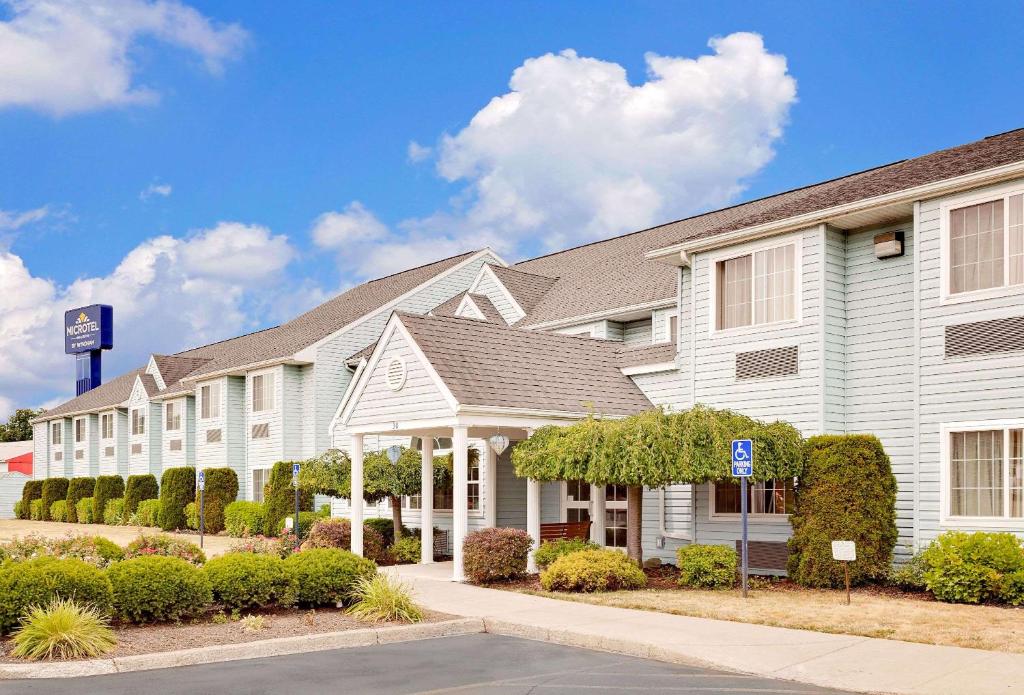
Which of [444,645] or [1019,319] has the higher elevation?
[1019,319]

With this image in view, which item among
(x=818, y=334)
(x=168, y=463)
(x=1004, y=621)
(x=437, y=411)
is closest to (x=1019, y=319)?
(x=818, y=334)

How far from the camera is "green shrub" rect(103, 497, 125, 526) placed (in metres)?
47.4

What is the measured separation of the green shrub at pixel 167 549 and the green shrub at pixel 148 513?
88.7 feet

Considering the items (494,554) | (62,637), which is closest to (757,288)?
(494,554)

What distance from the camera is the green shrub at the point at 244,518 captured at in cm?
3491

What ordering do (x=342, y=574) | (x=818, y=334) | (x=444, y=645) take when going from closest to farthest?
(x=444, y=645) → (x=342, y=574) → (x=818, y=334)

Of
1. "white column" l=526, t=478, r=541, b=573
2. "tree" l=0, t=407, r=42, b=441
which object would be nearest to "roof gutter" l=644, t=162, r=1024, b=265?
"white column" l=526, t=478, r=541, b=573

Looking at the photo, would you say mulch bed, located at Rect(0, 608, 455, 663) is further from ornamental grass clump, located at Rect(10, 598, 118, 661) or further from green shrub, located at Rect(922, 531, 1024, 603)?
green shrub, located at Rect(922, 531, 1024, 603)

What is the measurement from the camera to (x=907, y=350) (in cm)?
1753

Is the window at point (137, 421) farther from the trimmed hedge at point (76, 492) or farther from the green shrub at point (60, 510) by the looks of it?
the green shrub at point (60, 510)

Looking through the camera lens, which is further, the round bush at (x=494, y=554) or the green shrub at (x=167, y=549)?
the round bush at (x=494, y=554)

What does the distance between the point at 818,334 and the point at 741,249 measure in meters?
2.40

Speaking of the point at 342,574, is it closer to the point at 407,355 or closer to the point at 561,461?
Result: the point at 561,461

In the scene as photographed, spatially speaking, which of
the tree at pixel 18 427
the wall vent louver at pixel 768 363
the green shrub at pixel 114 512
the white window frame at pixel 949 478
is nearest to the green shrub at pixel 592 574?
the wall vent louver at pixel 768 363
